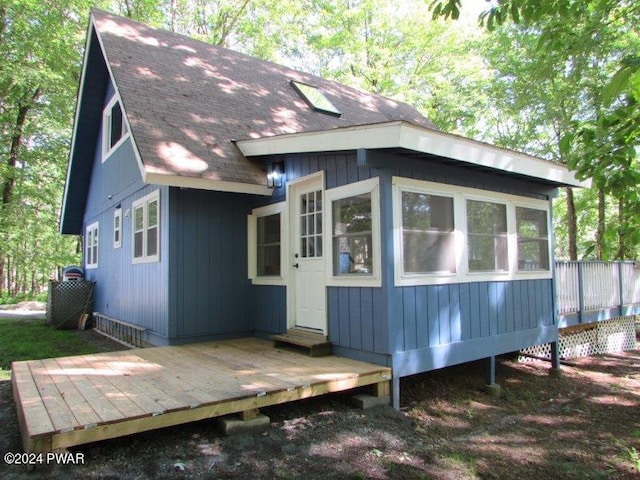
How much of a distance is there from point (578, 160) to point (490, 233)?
256 cm

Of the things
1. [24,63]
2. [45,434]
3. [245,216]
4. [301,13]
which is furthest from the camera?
[301,13]

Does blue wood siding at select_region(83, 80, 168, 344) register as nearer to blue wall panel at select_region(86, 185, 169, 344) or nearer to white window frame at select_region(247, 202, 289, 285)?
blue wall panel at select_region(86, 185, 169, 344)

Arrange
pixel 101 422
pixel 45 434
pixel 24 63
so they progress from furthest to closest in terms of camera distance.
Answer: pixel 24 63 < pixel 101 422 < pixel 45 434

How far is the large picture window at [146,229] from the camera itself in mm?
6561

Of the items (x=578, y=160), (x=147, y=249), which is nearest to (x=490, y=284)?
(x=578, y=160)

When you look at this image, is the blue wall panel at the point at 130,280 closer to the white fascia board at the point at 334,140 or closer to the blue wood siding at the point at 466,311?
the white fascia board at the point at 334,140

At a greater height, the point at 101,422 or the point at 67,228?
the point at 67,228

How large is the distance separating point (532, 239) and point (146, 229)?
5.74m

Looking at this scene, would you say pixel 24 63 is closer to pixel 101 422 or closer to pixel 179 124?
pixel 179 124

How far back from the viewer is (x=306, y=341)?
17.1 ft

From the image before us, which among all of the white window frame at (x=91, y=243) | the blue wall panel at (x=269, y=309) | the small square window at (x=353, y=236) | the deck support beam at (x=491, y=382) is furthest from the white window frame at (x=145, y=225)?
the deck support beam at (x=491, y=382)

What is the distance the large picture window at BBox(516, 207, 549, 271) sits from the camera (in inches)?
237

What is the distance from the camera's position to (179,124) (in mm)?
6391

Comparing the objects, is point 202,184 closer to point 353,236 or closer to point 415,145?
point 353,236
